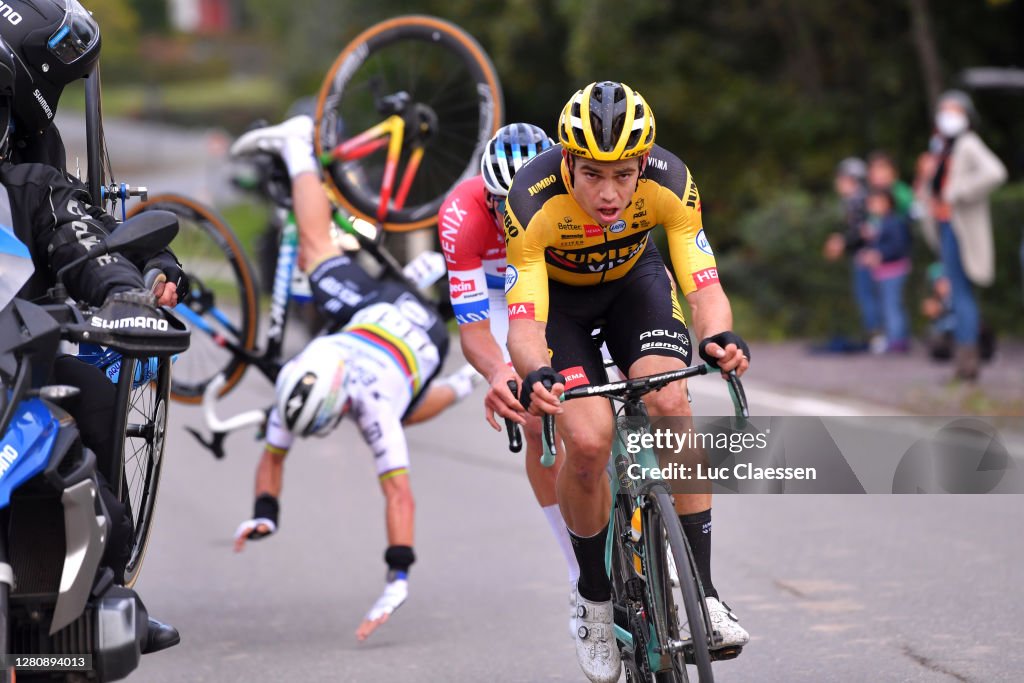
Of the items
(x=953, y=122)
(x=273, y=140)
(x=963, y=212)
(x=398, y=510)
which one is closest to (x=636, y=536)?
(x=398, y=510)

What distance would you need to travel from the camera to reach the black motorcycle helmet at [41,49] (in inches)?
197

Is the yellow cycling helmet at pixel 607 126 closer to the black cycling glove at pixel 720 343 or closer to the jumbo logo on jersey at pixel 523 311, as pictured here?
the jumbo logo on jersey at pixel 523 311

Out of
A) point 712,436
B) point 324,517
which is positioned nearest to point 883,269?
point 324,517

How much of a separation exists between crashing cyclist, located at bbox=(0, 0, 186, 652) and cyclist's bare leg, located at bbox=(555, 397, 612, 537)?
1296mm

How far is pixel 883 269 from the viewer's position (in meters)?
15.4

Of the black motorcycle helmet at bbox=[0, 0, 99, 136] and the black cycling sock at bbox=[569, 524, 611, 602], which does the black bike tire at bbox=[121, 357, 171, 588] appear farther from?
the black cycling sock at bbox=[569, 524, 611, 602]

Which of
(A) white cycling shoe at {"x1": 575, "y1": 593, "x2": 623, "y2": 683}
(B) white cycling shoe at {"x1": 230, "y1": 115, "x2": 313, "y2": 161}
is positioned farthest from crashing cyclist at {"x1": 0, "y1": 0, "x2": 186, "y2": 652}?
(B) white cycling shoe at {"x1": 230, "y1": 115, "x2": 313, "y2": 161}

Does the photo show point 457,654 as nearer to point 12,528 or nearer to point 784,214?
point 12,528

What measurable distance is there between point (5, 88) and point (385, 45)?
461 cm

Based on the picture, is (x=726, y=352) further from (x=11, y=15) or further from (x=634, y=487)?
(x=11, y=15)

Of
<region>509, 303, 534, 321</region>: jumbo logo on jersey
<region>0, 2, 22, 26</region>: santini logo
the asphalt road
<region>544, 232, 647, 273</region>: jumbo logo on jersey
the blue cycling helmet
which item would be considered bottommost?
the asphalt road

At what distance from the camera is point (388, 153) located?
29.0 feet

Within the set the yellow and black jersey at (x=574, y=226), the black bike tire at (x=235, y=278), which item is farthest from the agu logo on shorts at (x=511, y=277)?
the black bike tire at (x=235, y=278)

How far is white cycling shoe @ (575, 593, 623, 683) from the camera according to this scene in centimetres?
549
